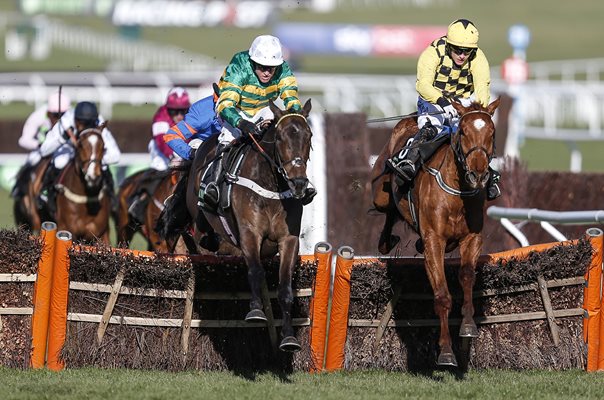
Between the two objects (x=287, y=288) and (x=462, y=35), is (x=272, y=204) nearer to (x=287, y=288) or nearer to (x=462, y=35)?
(x=287, y=288)

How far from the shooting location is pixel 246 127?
28.8 ft

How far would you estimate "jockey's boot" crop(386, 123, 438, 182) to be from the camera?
9031 millimetres

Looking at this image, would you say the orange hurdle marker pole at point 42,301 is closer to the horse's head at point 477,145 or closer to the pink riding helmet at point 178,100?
the horse's head at point 477,145

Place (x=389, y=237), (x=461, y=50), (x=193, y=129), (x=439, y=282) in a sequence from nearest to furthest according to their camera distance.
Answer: (x=439, y=282) < (x=461, y=50) < (x=389, y=237) < (x=193, y=129)

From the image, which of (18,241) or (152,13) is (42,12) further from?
(18,241)

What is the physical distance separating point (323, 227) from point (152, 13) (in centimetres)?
2957

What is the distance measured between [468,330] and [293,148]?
65.3 inches

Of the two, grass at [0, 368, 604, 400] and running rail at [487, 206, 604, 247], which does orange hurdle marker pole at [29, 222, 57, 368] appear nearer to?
grass at [0, 368, 604, 400]

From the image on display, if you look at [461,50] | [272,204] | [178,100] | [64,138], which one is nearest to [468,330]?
[272,204]

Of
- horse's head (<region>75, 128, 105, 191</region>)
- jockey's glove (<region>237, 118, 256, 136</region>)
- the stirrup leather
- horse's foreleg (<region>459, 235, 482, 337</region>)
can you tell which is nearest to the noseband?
jockey's glove (<region>237, 118, 256, 136</region>)

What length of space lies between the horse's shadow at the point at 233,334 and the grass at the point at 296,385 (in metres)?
0.23

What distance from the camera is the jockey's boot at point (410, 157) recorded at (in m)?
9.03

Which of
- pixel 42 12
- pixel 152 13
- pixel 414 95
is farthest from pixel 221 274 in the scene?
pixel 42 12

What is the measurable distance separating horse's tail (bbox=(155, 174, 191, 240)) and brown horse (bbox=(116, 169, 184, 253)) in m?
0.38
